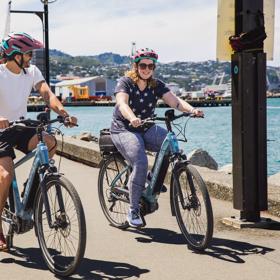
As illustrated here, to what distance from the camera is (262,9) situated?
18.8ft

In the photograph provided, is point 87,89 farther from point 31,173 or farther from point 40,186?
point 40,186

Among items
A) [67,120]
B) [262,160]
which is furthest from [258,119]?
[67,120]

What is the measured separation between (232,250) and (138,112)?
5.01 ft

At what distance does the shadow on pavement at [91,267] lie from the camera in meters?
4.37

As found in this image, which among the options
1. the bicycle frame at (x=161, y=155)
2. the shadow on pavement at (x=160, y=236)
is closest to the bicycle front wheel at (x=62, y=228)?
the shadow on pavement at (x=160, y=236)

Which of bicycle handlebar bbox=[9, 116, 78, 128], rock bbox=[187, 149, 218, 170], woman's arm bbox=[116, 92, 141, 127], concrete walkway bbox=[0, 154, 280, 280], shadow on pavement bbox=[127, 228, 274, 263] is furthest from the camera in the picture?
rock bbox=[187, 149, 218, 170]

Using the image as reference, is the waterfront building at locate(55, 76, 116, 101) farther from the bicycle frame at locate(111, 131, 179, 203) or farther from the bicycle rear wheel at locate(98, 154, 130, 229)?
the bicycle frame at locate(111, 131, 179, 203)

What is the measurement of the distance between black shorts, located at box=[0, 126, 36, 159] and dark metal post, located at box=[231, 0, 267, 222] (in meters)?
2.07

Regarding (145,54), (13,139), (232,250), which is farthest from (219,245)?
(13,139)

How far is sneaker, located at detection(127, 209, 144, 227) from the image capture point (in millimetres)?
5418

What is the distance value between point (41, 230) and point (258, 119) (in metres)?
2.40

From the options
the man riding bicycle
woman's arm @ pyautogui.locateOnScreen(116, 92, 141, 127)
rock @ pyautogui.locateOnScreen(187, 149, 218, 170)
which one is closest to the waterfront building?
rock @ pyautogui.locateOnScreen(187, 149, 218, 170)

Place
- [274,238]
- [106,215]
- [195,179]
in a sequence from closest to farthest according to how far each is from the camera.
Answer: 1. [195,179]
2. [274,238]
3. [106,215]

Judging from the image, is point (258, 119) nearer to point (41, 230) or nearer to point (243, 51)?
point (243, 51)
